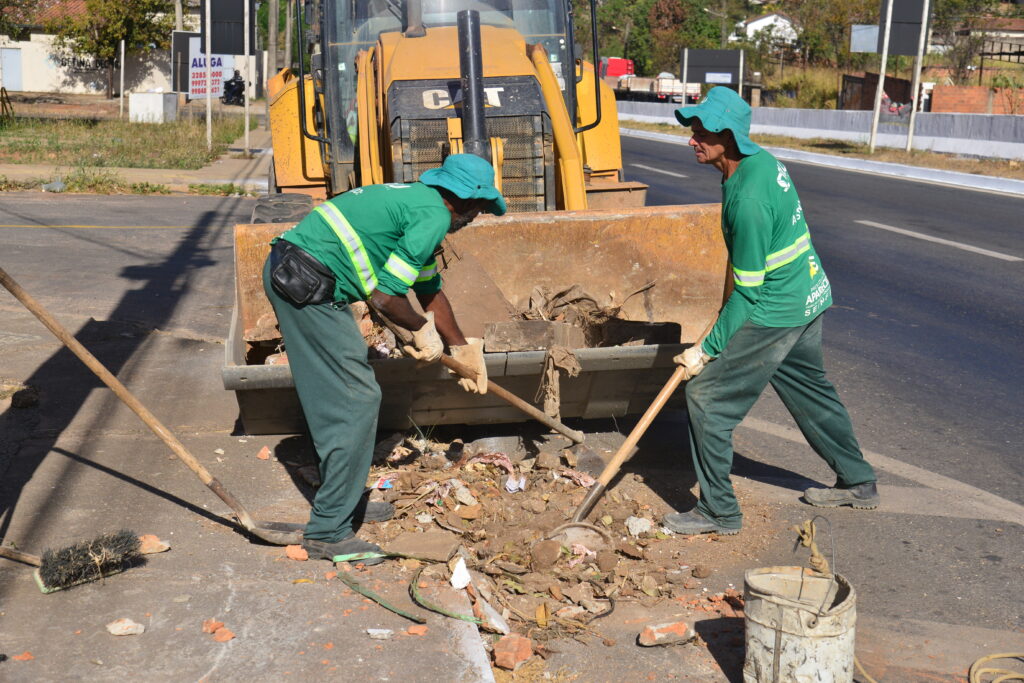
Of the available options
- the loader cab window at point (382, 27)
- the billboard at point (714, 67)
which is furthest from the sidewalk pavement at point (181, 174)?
the billboard at point (714, 67)

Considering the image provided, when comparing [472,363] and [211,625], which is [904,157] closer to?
[472,363]

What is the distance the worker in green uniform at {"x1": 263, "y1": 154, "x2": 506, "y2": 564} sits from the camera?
4285 mm

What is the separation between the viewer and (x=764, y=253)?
4438 mm

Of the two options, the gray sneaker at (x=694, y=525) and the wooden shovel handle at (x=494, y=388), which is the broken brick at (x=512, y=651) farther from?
the wooden shovel handle at (x=494, y=388)

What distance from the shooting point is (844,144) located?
3077 centimetres

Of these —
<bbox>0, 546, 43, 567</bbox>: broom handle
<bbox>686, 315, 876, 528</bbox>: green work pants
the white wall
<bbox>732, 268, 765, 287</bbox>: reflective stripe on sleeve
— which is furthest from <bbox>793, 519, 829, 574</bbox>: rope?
the white wall

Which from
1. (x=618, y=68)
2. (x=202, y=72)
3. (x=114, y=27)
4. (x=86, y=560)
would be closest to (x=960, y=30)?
(x=618, y=68)

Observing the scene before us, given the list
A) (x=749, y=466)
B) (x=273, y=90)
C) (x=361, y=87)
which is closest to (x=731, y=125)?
(x=749, y=466)

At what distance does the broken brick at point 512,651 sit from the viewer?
149 inches

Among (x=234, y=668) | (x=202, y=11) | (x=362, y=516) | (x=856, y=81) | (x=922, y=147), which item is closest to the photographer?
(x=234, y=668)

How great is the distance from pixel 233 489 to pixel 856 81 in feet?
121

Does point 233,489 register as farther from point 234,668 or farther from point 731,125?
point 731,125

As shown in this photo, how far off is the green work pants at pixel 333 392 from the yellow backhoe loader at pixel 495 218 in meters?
0.70

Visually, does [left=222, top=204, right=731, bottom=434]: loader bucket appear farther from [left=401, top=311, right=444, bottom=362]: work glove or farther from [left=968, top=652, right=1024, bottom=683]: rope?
[left=968, top=652, right=1024, bottom=683]: rope
